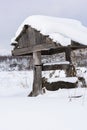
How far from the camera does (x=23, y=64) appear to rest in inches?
1400

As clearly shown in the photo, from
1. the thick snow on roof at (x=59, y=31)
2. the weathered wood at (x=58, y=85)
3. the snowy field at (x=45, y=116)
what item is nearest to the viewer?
the snowy field at (x=45, y=116)

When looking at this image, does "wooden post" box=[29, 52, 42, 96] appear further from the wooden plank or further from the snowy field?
the snowy field

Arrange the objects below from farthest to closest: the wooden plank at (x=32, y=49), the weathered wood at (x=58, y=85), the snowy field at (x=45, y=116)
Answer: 1. the weathered wood at (x=58, y=85)
2. the wooden plank at (x=32, y=49)
3. the snowy field at (x=45, y=116)

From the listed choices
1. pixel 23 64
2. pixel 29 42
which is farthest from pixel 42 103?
pixel 23 64

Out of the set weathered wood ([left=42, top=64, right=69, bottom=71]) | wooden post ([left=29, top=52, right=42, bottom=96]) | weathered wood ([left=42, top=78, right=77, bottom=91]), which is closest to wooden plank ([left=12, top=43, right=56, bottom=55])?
wooden post ([left=29, top=52, right=42, bottom=96])

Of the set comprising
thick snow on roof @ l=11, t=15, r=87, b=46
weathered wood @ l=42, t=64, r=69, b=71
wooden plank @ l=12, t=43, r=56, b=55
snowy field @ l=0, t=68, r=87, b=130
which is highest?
thick snow on roof @ l=11, t=15, r=87, b=46

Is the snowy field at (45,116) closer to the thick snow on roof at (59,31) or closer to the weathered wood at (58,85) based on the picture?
the thick snow on roof at (59,31)

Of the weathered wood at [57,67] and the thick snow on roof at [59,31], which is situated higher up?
the thick snow on roof at [59,31]

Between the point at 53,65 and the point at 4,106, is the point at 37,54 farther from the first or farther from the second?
the point at 4,106

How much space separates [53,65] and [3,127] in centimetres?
427

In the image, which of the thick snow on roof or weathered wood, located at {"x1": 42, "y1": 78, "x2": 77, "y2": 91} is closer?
the thick snow on roof

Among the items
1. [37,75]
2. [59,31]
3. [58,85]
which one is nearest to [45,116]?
[59,31]

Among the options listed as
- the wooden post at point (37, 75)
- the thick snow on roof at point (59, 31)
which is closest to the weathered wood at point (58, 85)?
the wooden post at point (37, 75)

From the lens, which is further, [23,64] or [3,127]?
[23,64]
